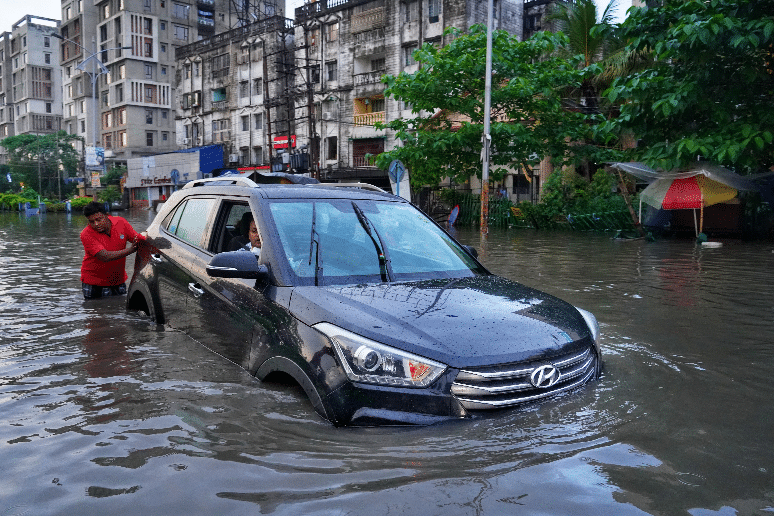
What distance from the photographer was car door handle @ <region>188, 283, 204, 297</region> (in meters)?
4.94

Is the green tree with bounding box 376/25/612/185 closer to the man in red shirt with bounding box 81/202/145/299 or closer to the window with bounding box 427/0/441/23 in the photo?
the window with bounding box 427/0/441/23

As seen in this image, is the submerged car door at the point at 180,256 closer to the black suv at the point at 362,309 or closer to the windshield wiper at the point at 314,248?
the black suv at the point at 362,309

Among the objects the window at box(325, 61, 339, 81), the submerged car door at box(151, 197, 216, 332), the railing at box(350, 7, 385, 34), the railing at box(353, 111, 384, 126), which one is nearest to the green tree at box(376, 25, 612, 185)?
the railing at box(353, 111, 384, 126)

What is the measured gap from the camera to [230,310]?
4457mm

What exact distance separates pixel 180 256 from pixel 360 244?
1764mm

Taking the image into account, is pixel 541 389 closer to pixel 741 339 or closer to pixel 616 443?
pixel 616 443

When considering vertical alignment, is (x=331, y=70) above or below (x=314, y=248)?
above

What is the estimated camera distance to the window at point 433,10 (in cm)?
3988

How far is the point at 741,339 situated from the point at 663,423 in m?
3.19

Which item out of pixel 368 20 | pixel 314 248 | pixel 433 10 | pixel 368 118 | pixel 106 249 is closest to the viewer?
pixel 314 248

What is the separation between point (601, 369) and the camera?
13.8 ft

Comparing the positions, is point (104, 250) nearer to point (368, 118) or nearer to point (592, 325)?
point (592, 325)

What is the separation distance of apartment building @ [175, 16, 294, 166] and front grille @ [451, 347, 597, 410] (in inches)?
1705

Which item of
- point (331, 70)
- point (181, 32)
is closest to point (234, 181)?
point (331, 70)
